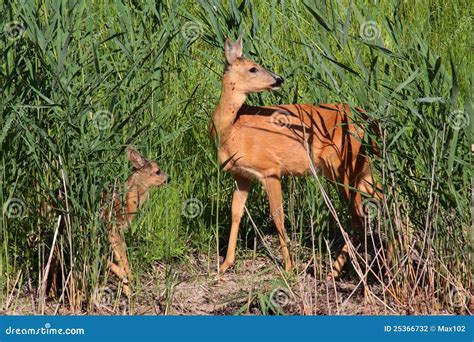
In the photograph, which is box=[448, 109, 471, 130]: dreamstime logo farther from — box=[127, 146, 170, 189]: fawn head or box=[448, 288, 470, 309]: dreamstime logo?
box=[127, 146, 170, 189]: fawn head

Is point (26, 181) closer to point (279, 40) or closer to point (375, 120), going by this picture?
point (375, 120)

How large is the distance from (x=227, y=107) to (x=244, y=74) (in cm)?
31

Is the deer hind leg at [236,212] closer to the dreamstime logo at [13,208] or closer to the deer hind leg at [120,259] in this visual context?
the deer hind leg at [120,259]

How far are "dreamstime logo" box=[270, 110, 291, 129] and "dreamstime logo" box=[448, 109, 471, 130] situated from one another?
58.1 inches

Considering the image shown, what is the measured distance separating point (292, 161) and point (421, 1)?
2889mm

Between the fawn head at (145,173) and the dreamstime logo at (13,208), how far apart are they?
26.1 inches

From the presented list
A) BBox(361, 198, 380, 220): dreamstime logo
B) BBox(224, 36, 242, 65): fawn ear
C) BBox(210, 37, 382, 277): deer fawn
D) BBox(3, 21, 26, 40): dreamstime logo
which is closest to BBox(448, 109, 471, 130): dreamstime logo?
BBox(361, 198, 380, 220): dreamstime logo

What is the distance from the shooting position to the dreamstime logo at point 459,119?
5.48 metres

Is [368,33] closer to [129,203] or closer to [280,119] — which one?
[280,119]

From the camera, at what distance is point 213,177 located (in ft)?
23.0

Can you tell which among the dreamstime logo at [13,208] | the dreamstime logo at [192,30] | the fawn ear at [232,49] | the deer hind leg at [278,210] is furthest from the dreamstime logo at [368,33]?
the dreamstime logo at [13,208]

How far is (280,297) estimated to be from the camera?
5.79 m

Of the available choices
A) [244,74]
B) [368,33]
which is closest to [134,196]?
[244,74]

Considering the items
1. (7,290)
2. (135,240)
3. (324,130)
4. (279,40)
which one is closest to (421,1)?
(279,40)
